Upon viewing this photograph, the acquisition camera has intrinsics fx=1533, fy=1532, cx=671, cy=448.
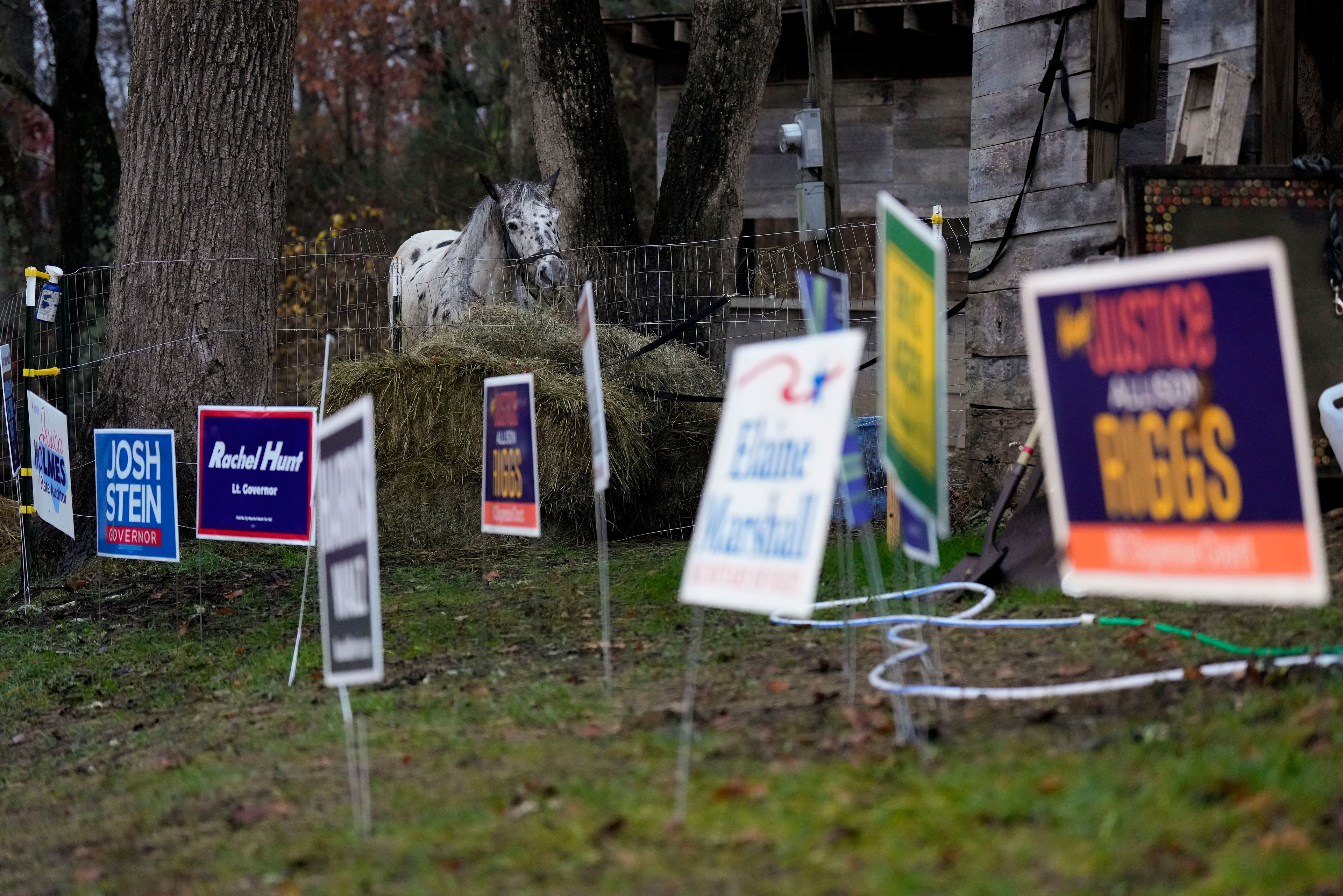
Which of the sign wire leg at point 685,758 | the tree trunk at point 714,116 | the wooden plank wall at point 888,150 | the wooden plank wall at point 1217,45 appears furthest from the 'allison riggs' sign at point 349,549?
the wooden plank wall at point 888,150

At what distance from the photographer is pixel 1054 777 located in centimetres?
379

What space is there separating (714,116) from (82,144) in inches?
426

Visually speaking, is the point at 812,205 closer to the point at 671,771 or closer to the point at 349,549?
the point at 349,549

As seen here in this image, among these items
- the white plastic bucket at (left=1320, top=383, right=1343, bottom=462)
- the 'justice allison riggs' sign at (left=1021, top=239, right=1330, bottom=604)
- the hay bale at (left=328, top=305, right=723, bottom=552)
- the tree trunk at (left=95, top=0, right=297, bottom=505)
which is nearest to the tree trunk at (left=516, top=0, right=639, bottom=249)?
the hay bale at (left=328, top=305, right=723, bottom=552)

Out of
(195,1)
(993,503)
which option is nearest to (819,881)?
(993,503)

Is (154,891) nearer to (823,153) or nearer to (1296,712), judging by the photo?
(1296,712)

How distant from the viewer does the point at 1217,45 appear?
8055 millimetres

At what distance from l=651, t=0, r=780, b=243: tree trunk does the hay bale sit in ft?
8.17

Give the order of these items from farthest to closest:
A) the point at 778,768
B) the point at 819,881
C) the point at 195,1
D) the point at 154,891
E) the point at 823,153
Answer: the point at 823,153, the point at 195,1, the point at 778,768, the point at 154,891, the point at 819,881

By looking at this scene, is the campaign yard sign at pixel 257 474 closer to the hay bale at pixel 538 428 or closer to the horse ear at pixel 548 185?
the hay bale at pixel 538 428

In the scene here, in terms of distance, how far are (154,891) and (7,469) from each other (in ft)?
42.5

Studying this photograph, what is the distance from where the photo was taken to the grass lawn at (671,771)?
338cm

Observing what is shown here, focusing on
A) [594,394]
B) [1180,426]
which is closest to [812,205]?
[594,394]

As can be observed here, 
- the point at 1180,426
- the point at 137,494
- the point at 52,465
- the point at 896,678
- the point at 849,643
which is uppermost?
the point at 1180,426
